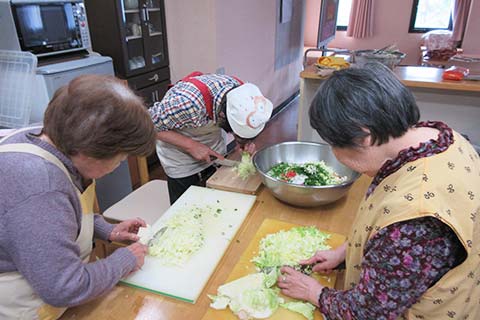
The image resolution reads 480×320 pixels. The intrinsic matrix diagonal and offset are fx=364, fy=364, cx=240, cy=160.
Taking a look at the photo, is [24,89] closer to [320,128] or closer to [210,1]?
[320,128]

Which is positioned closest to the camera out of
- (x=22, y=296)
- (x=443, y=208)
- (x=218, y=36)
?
(x=443, y=208)

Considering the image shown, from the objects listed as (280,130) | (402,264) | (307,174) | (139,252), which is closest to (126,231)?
(139,252)

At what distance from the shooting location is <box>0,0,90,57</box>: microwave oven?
1.97m

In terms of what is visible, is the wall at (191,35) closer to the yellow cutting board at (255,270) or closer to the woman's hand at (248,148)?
the woman's hand at (248,148)

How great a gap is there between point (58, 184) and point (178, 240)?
18.8 inches

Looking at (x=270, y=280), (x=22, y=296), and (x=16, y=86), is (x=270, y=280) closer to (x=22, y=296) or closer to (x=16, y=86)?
(x=22, y=296)

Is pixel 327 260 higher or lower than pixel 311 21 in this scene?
lower

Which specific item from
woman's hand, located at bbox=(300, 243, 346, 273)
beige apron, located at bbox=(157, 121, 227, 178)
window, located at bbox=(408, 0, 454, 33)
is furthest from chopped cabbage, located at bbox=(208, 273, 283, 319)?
window, located at bbox=(408, 0, 454, 33)

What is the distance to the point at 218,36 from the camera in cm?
356

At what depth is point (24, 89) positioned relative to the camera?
1960mm

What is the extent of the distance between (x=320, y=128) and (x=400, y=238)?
29cm

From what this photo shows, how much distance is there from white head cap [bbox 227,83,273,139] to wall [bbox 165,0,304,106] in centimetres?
217

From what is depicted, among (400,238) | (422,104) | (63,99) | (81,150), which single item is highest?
(63,99)

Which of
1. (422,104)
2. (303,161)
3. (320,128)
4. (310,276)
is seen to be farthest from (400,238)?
(422,104)
